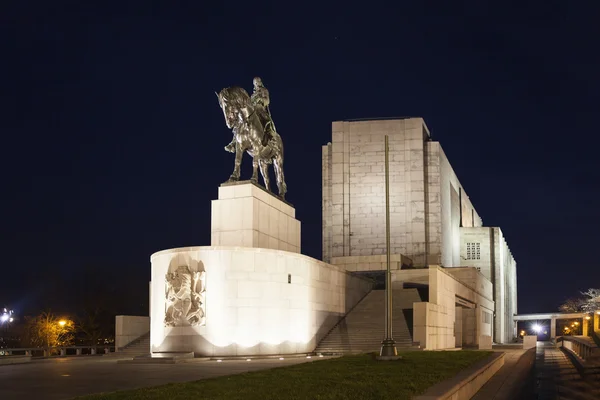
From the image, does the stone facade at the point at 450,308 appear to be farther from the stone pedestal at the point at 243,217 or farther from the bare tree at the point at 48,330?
the bare tree at the point at 48,330

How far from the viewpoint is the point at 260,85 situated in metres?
41.7

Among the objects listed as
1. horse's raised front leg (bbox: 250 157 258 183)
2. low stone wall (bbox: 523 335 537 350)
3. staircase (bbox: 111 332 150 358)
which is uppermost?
horse's raised front leg (bbox: 250 157 258 183)

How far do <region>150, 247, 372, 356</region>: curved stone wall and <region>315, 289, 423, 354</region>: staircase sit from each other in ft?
10.4

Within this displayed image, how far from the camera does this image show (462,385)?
666 inches

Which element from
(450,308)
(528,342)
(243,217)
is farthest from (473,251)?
(243,217)

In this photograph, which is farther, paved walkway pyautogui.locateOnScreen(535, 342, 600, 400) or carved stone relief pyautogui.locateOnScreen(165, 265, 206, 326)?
carved stone relief pyautogui.locateOnScreen(165, 265, 206, 326)

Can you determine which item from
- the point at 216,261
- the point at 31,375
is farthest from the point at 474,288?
the point at 31,375

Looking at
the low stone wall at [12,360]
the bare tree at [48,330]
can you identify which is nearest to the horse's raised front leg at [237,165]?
the low stone wall at [12,360]

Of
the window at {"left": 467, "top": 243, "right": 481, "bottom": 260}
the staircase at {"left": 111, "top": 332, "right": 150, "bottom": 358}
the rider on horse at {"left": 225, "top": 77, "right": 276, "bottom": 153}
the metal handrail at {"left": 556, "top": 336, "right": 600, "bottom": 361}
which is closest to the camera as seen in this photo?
the metal handrail at {"left": 556, "top": 336, "right": 600, "bottom": 361}

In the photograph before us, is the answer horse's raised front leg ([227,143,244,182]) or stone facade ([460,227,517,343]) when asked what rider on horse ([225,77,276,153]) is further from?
stone facade ([460,227,517,343])

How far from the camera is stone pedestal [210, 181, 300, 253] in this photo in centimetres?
3872

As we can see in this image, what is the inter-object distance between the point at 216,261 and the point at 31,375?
1130 centimetres

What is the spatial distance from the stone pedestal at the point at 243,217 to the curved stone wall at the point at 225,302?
9.57 feet

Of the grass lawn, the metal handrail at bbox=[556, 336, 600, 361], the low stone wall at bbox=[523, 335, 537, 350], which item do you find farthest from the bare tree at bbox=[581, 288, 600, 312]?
the grass lawn
